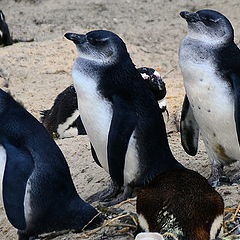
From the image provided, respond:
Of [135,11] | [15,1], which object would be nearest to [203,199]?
[135,11]

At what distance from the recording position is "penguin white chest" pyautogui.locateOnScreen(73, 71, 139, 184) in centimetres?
477

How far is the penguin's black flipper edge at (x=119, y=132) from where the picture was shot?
4680mm

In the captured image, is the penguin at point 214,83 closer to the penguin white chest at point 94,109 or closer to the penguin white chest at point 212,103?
the penguin white chest at point 212,103

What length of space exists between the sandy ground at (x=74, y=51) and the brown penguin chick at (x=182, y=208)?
463 mm

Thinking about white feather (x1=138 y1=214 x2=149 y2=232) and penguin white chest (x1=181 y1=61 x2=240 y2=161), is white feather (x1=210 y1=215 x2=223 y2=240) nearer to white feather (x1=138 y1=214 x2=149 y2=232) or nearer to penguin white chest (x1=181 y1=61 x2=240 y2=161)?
white feather (x1=138 y1=214 x2=149 y2=232)

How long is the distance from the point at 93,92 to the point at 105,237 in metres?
1.00

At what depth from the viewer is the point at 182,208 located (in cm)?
364

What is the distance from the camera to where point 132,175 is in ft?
16.0

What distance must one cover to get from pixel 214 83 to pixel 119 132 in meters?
0.64

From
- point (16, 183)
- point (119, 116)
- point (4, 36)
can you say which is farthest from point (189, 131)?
point (4, 36)

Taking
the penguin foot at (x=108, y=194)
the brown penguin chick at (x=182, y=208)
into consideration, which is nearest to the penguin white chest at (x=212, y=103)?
the penguin foot at (x=108, y=194)

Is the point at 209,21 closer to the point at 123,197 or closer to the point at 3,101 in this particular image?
the point at 123,197

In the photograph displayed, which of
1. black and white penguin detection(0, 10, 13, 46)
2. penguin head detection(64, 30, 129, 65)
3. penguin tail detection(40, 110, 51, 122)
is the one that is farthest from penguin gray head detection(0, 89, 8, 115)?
black and white penguin detection(0, 10, 13, 46)

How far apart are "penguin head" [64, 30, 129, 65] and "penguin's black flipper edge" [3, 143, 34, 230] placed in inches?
37.1
